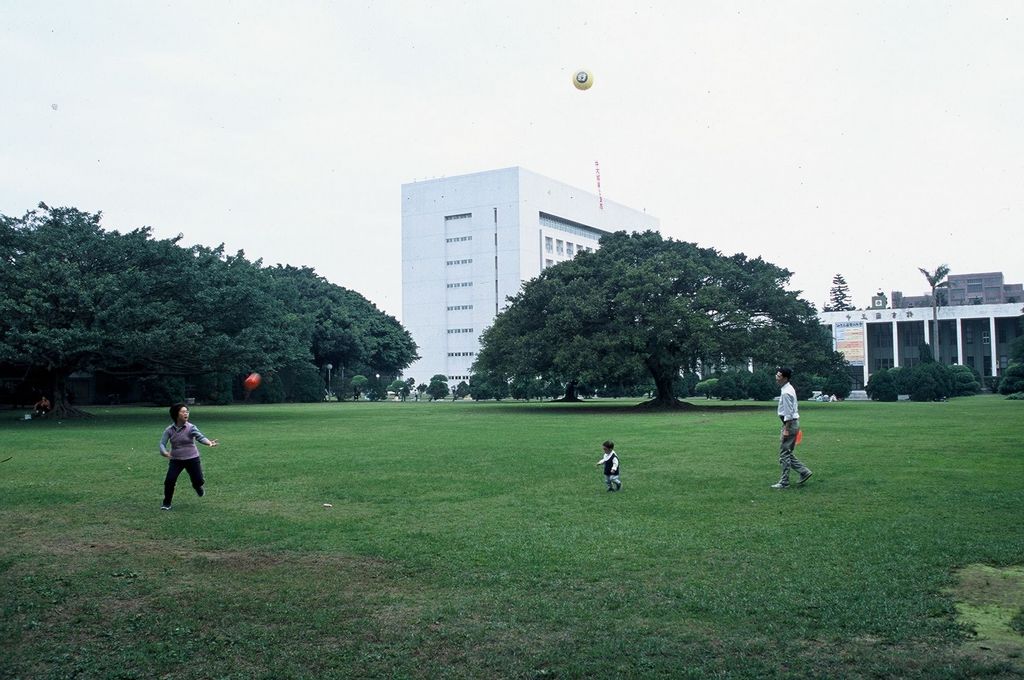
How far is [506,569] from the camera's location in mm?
7812

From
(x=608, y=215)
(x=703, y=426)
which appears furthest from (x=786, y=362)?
(x=608, y=215)

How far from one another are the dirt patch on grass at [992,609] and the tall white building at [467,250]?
95.3 m

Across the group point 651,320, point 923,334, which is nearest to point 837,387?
point 651,320

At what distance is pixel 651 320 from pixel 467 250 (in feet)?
225

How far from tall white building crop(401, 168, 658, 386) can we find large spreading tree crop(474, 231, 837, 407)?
185ft

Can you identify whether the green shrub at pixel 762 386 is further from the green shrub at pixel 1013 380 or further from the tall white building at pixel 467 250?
the tall white building at pixel 467 250

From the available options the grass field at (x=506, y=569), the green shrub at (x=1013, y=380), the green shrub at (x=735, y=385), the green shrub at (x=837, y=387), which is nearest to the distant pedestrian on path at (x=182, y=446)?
the grass field at (x=506, y=569)

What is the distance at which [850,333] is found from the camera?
92.1m

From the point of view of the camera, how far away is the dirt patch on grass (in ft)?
18.0

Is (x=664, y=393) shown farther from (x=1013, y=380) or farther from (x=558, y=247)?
(x=558, y=247)

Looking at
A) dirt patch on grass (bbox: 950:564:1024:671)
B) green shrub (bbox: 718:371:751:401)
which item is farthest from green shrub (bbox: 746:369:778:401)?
dirt patch on grass (bbox: 950:564:1024:671)

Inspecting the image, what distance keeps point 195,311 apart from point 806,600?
1380 inches

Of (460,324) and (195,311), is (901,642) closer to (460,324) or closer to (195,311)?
(195,311)

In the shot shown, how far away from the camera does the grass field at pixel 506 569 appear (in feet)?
18.2
